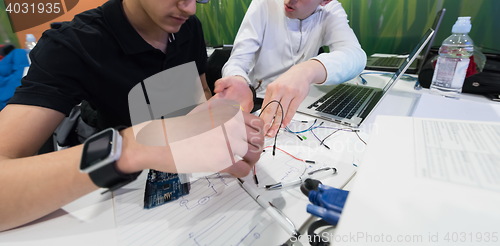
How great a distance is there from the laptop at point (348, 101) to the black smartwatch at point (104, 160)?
Result: 2.01 ft

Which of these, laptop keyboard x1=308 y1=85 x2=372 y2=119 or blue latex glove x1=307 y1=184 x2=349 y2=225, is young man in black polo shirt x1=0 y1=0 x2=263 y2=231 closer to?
blue latex glove x1=307 y1=184 x2=349 y2=225

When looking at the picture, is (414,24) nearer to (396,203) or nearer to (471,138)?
(471,138)

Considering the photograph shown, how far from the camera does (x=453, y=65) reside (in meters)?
0.90

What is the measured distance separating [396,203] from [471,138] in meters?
0.25

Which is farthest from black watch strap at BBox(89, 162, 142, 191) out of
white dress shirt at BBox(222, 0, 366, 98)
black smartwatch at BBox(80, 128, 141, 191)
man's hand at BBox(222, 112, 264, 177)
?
white dress shirt at BBox(222, 0, 366, 98)

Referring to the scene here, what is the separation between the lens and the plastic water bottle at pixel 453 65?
2.94 feet

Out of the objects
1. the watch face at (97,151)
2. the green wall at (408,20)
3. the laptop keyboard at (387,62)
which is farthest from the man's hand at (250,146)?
the green wall at (408,20)

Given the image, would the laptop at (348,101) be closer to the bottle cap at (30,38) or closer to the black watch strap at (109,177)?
the black watch strap at (109,177)

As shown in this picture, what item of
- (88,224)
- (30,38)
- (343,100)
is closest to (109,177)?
(88,224)

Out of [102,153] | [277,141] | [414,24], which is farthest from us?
[414,24]

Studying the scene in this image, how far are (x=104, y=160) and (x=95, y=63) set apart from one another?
0.47m

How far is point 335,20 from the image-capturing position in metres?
1.12

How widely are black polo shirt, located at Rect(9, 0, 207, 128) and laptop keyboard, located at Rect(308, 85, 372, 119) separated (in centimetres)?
60

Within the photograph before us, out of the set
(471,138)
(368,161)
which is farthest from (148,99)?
(471,138)
